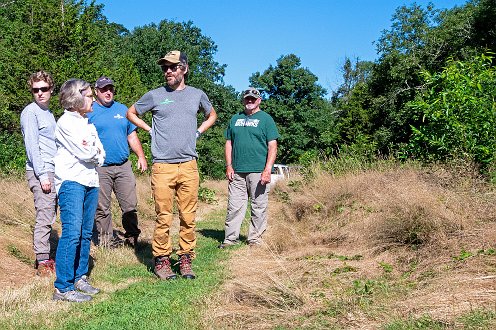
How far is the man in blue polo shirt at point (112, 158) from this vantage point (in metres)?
6.36

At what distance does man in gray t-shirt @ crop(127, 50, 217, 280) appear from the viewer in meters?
5.20

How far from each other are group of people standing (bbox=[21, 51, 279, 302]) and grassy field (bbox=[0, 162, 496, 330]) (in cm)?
36

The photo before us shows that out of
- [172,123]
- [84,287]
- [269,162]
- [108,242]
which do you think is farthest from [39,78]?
[269,162]

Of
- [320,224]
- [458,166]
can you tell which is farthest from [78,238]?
[458,166]

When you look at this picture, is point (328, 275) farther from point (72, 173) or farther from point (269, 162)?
point (269, 162)

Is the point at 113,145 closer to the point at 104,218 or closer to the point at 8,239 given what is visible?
the point at 104,218

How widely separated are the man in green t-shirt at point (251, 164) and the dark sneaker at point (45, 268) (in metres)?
2.43

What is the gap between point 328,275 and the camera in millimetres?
4473

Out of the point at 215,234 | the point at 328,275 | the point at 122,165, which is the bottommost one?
the point at 215,234

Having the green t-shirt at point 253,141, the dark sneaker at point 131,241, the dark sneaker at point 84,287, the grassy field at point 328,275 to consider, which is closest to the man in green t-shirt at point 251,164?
the green t-shirt at point 253,141

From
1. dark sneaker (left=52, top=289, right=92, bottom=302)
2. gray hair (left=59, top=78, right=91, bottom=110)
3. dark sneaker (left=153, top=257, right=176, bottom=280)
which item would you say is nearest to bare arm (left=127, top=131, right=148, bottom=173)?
dark sneaker (left=153, top=257, right=176, bottom=280)

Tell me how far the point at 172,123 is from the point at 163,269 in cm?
150

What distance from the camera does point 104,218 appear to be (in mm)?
6613

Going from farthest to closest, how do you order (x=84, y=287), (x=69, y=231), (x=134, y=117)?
(x=134, y=117) → (x=84, y=287) → (x=69, y=231)
